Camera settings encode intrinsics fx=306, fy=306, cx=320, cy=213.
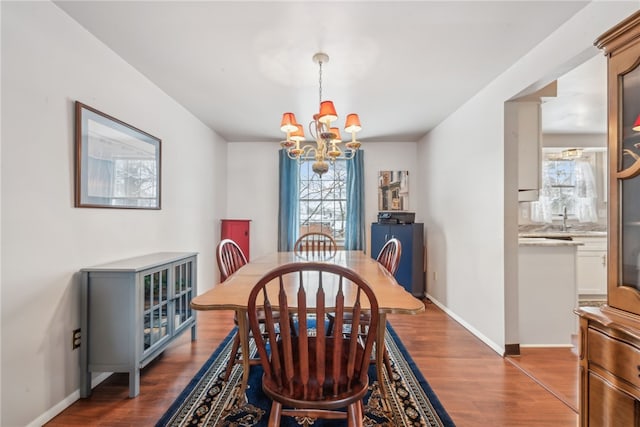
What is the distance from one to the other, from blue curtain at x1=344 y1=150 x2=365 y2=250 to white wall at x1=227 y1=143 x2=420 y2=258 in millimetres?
144

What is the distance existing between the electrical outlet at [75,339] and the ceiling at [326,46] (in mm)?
1892

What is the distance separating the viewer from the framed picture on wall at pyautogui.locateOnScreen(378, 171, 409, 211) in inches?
188

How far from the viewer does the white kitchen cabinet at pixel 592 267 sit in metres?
4.15

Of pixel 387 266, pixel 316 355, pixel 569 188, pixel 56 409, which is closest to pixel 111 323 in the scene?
pixel 56 409

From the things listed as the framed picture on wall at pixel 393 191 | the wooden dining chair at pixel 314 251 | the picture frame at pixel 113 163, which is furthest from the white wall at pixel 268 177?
the picture frame at pixel 113 163

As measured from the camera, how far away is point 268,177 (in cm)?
484

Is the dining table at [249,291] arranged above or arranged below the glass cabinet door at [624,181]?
below

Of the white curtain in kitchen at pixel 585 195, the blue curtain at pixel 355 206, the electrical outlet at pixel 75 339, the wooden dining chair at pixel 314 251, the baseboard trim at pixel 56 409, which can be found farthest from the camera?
the blue curtain at pixel 355 206

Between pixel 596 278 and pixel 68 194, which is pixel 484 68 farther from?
pixel 596 278

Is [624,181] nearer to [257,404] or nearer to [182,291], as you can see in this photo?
[257,404]

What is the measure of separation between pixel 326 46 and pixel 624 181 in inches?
70.3

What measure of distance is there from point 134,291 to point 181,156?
1845mm

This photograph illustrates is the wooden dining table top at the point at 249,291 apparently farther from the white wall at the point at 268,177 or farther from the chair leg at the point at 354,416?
the white wall at the point at 268,177

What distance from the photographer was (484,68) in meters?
2.46
